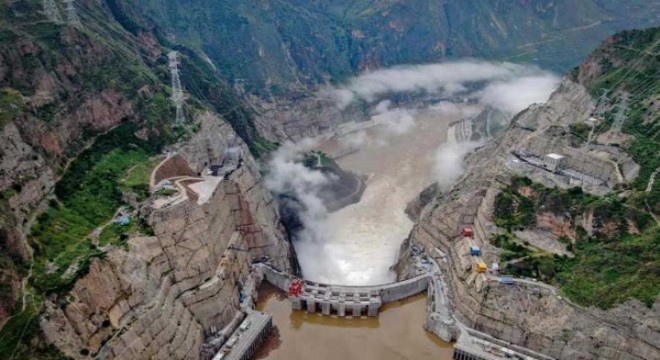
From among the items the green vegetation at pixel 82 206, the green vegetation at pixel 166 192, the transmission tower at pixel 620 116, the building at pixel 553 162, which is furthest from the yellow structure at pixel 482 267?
the green vegetation at pixel 82 206

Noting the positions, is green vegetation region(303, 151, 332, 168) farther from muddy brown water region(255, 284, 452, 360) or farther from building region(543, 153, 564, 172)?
building region(543, 153, 564, 172)

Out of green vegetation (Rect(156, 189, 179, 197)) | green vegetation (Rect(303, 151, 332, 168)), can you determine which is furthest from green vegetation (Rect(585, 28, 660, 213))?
green vegetation (Rect(156, 189, 179, 197))

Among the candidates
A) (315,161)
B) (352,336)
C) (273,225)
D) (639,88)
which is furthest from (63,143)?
(639,88)

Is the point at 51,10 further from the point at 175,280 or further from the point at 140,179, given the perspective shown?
the point at 175,280

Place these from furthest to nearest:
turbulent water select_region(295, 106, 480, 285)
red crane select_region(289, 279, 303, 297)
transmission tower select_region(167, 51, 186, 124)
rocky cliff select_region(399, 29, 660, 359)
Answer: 1. turbulent water select_region(295, 106, 480, 285)
2. transmission tower select_region(167, 51, 186, 124)
3. red crane select_region(289, 279, 303, 297)
4. rocky cliff select_region(399, 29, 660, 359)

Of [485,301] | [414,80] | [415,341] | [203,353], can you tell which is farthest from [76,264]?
[414,80]

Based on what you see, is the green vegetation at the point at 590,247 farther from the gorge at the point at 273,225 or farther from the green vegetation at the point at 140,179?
the green vegetation at the point at 140,179
